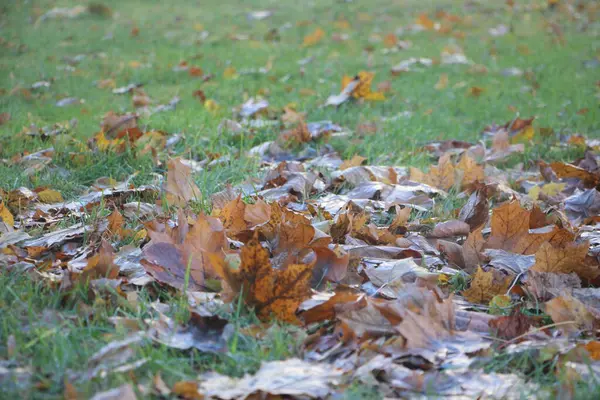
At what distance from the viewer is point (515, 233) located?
2086 mm

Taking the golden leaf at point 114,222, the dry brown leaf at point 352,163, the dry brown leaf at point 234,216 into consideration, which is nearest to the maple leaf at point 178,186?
the golden leaf at point 114,222

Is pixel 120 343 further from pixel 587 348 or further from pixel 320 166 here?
pixel 320 166

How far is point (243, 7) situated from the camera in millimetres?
9492

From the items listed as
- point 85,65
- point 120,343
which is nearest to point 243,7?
point 85,65

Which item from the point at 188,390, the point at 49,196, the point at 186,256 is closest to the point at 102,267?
the point at 186,256

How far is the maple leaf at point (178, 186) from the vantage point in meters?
2.54

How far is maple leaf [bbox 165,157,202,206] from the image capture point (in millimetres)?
2537

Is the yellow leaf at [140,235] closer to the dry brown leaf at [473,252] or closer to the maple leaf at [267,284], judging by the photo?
the maple leaf at [267,284]

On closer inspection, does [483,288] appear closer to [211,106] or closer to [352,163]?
[352,163]

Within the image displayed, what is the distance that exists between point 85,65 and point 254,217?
4.74 meters

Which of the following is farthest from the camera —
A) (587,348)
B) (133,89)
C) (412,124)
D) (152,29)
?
(152,29)

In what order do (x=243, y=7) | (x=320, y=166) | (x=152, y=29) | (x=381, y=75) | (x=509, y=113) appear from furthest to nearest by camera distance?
(x=243, y=7) → (x=152, y=29) → (x=381, y=75) → (x=509, y=113) → (x=320, y=166)

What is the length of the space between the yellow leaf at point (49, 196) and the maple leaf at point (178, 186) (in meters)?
0.51

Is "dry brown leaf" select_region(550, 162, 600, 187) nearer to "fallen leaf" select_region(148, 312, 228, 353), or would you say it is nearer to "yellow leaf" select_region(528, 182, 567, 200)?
"yellow leaf" select_region(528, 182, 567, 200)
